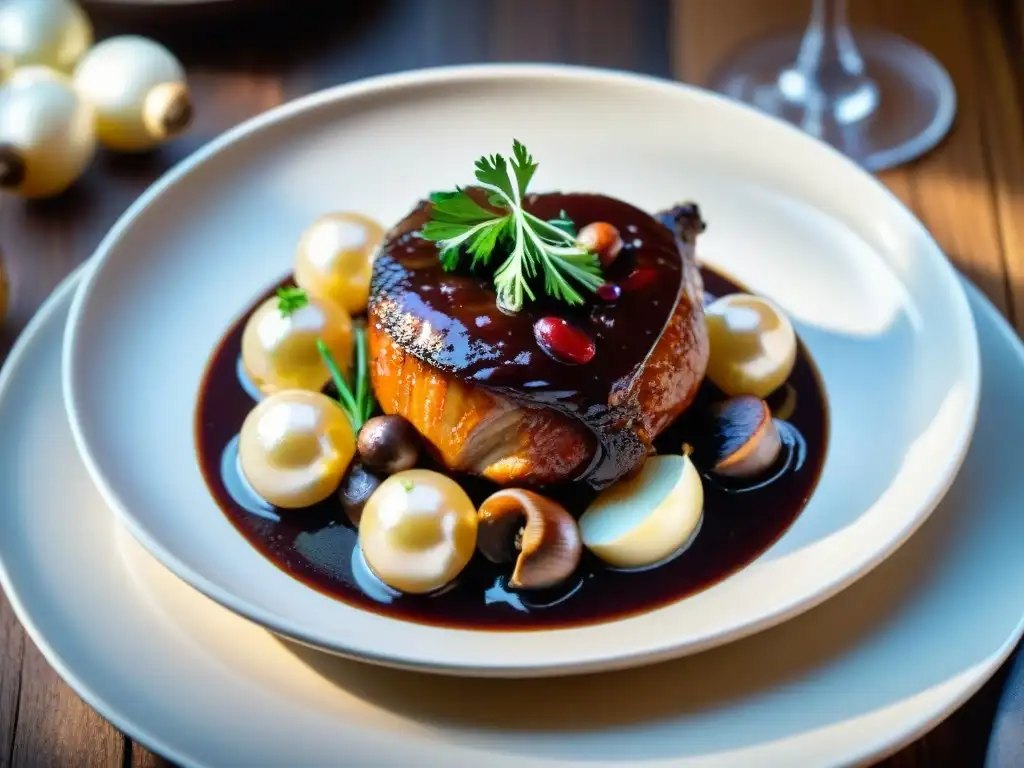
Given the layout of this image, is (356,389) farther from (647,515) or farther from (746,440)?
(746,440)

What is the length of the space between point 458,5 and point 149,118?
1.08 meters

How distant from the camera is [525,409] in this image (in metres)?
2.22

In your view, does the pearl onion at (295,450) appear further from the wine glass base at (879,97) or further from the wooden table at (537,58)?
the wine glass base at (879,97)

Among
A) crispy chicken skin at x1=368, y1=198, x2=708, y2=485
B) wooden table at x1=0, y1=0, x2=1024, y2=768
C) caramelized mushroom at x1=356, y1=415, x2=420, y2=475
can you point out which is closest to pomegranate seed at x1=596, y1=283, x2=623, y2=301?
crispy chicken skin at x1=368, y1=198, x2=708, y2=485

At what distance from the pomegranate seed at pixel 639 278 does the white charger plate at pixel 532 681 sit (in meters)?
0.67

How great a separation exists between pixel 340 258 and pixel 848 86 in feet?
5.69

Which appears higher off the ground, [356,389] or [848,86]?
[848,86]

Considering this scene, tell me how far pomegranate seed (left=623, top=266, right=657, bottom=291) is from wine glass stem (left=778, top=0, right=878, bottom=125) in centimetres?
142

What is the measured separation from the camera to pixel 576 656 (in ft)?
6.31

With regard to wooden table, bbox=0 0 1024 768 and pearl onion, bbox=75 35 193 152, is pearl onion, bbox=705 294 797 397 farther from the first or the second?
pearl onion, bbox=75 35 193 152

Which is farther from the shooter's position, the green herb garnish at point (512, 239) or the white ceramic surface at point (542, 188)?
the green herb garnish at point (512, 239)

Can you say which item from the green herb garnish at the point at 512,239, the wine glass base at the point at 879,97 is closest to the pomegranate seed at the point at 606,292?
the green herb garnish at the point at 512,239

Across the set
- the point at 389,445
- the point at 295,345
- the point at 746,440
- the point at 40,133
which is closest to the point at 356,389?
the point at 295,345

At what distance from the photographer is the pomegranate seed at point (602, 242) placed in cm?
233
